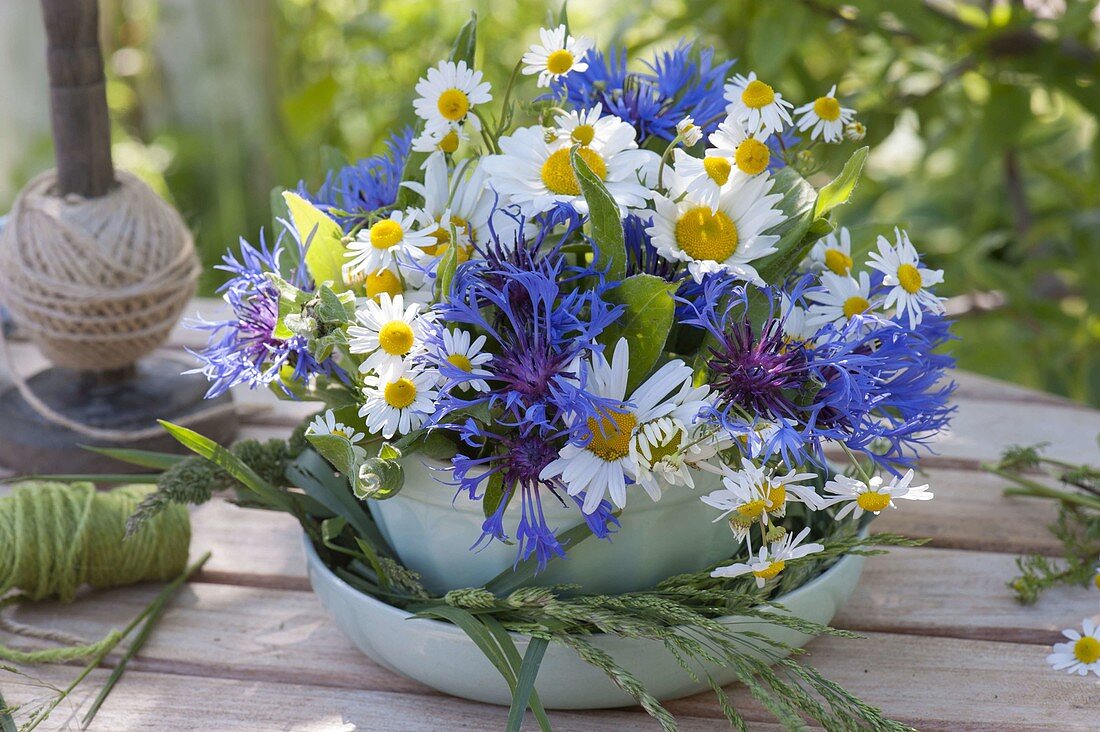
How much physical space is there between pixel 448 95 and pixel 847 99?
735mm

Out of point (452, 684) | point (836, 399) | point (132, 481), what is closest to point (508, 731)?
point (452, 684)

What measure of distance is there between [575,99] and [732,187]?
13 centimetres

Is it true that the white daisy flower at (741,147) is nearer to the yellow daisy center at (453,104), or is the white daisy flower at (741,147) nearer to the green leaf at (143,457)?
the yellow daisy center at (453,104)

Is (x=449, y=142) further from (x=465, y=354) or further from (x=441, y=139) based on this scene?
(x=465, y=354)

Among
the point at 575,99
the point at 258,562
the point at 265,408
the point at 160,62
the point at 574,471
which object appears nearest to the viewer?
the point at 574,471

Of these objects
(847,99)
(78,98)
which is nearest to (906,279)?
(78,98)

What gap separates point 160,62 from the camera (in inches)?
81.8

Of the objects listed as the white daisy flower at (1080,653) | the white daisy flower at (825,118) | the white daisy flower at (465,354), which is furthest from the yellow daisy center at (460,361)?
the white daisy flower at (1080,653)

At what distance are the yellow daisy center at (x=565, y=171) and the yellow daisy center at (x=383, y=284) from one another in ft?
0.27

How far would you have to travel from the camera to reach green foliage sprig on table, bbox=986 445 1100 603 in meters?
0.65

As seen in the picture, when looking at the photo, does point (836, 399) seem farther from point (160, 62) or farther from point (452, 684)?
point (160, 62)

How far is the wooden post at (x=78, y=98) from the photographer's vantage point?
0.73 m

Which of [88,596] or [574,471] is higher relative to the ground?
[574,471]

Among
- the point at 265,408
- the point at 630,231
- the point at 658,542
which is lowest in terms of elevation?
the point at 265,408
